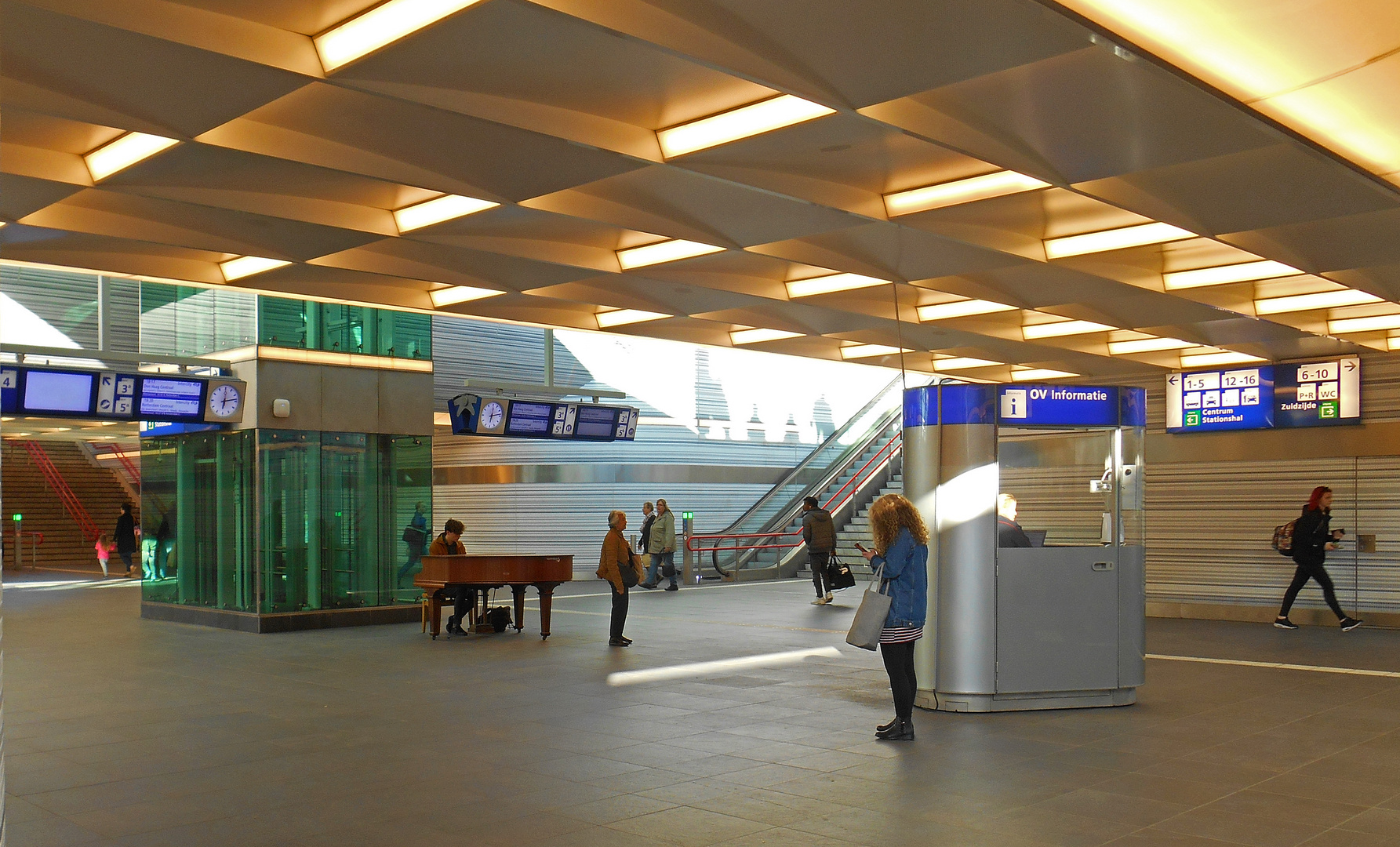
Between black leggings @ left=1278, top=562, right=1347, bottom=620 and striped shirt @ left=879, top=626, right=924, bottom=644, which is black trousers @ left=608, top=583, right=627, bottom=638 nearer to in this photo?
striped shirt @ left=879, top=626, right=924, bottom=644

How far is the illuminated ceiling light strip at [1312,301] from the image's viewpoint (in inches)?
451

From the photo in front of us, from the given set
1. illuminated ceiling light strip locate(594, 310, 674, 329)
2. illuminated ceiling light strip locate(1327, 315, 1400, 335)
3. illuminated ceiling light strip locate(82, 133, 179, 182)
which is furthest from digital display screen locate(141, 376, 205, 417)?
illuminated ceiling light strip locate(1327, 315, 1400, 335)

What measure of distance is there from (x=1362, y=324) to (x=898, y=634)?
8.59m

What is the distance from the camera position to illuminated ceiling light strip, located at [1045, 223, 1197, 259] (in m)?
9.12

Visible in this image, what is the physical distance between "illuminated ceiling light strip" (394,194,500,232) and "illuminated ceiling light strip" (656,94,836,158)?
71.7 inches

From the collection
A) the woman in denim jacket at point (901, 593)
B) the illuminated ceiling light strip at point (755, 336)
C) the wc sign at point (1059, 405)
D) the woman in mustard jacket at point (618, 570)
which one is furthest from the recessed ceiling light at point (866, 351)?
the woman in denim jacket at point (901, 593)

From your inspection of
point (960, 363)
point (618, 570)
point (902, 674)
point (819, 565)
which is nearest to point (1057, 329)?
point (960, 363)

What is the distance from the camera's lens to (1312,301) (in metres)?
11.6

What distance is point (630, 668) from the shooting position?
409 inches

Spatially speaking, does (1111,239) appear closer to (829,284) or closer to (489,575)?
(829,284)

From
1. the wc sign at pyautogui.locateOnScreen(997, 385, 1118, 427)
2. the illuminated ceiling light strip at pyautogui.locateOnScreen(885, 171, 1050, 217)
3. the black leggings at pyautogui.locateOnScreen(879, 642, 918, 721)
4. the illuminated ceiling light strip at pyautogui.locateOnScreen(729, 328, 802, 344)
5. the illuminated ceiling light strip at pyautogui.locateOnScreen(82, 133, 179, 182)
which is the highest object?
the illuminated ceiling light strip at pyautogui.locateOnScreen(82, 133, 179, 182)

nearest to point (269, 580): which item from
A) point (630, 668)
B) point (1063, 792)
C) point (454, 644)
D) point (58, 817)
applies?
point (454, 644)

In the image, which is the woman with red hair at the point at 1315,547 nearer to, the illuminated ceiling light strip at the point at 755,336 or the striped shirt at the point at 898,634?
the illuminated ceiling light strip at the point at 755,336

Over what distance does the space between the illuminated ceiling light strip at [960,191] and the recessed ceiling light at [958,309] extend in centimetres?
465
